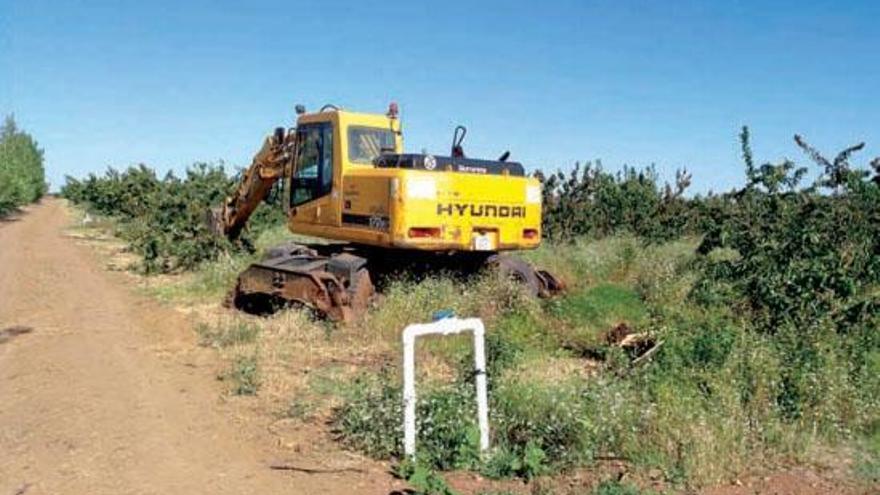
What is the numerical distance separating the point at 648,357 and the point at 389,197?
431cm

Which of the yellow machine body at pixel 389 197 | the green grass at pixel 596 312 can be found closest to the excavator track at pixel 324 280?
the yellow machine body at pixel 389 197

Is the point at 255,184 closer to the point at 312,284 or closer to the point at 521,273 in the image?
Result: the point at 312,284

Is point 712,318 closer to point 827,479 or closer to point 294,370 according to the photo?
point 827,479

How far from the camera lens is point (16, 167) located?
64.0 m

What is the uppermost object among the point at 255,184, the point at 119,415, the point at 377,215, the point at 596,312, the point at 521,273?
the point at 255,184

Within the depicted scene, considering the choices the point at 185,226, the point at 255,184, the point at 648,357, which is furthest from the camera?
the point at 185,226

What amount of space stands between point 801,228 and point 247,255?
36.2 feet

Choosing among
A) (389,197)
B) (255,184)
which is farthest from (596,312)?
(255,184)

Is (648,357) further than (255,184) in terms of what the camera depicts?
No

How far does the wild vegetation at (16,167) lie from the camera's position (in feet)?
166

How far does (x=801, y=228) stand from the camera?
30.9 feet

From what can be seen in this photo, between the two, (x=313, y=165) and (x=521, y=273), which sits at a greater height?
(x=313, y=165)

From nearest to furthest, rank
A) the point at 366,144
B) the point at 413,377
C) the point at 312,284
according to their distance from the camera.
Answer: the point at 413,377 → the point at 312,284 → the point at 366,144

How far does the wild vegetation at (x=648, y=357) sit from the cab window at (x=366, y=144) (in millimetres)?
1985
